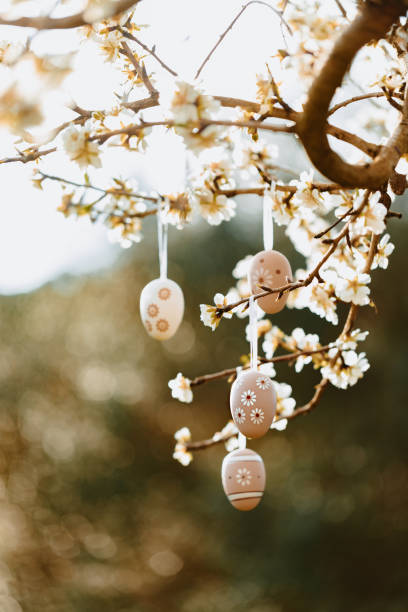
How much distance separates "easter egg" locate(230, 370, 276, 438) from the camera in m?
1.04

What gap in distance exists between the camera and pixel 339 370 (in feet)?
4.03

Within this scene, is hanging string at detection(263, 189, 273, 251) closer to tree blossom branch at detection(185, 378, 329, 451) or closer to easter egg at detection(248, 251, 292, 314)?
easter egg at detection(248, 251, 292, 314)

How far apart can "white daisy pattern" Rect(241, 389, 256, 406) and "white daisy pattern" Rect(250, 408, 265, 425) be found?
13mm

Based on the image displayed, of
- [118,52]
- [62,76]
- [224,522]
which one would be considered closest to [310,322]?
[224,522]

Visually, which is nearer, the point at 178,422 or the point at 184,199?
the point at 184,199

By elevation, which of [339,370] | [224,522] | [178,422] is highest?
[178,422]

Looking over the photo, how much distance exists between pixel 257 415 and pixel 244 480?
209mm

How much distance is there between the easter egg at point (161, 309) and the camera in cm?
126

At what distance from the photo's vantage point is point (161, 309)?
49.6 inches

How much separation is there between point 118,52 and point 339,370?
698mm

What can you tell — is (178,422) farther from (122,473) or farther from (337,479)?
(337,479)

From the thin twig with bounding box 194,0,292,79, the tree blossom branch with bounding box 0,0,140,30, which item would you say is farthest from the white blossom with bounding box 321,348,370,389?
the tree blossom branch with bounding box 0,0,140,30

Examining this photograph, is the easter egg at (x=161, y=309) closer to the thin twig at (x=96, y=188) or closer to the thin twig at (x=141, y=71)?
the thin twig at (x=96, y=188)

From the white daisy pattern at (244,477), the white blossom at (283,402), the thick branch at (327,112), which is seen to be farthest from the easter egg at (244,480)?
the thick branch at (327,112)
